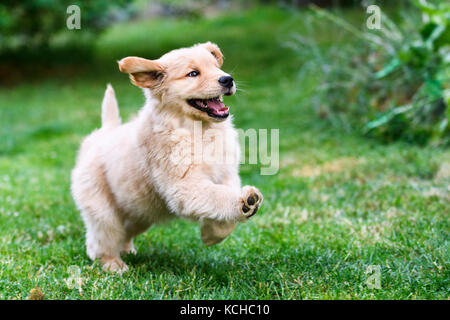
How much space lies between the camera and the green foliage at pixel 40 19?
458 inches

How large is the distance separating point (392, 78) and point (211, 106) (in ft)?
15.4

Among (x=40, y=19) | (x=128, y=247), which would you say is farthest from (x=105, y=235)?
(x=40, y=19)

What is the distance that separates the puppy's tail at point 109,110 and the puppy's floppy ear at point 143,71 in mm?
841

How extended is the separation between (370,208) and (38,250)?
9.03 ft

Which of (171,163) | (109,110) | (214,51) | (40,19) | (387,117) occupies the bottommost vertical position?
(171,163)

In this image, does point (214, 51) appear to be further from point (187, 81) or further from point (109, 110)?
point (109, 110)

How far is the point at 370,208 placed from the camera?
4.58 m

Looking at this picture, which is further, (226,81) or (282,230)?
(282,230)

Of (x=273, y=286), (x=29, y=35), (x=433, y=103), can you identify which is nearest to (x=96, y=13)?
(x=29, y=35)

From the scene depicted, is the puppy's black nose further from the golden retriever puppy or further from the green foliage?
the green foliage

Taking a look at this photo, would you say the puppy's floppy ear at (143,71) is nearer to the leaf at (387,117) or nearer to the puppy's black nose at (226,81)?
the puppy's black nose at (226,81)

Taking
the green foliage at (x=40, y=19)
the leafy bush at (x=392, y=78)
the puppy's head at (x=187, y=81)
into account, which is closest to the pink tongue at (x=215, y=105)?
the puppy's head at (x=187, y=81)

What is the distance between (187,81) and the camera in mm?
3182
